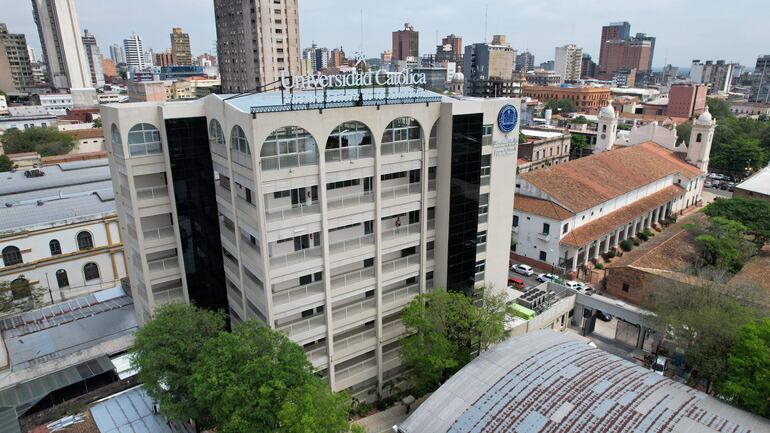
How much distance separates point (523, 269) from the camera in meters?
63.1

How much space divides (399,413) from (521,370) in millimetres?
10865

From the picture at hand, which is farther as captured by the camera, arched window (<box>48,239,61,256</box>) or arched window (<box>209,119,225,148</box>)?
arched window (<box>48,239,61,256</box>)

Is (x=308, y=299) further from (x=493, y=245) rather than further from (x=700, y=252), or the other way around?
(x=700, y=252)

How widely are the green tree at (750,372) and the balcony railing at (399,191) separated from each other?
23609 mm

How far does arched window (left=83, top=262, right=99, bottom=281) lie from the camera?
5047cm

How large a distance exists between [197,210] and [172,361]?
11.6 metres

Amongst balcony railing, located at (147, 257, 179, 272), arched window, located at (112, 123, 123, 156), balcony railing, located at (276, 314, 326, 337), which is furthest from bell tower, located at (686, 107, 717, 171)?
arched window, located at (112, 123, 123, 156)

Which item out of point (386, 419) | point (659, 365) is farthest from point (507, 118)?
point (659, 365)

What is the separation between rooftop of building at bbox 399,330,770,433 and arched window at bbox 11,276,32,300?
4115 centimetres

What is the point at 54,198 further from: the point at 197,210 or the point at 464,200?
the point at 464,200

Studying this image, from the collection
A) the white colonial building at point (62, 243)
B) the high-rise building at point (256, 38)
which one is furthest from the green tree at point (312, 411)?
the high-rise building at point (256, 38)

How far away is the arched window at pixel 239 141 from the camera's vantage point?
28723mm

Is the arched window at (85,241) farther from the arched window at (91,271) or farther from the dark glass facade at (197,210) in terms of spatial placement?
the dark glass facade at (197,210)

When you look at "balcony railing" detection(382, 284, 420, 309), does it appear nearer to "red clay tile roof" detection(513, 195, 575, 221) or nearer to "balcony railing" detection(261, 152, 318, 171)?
"balcony railing" detection(261, 152, 318, 171)
